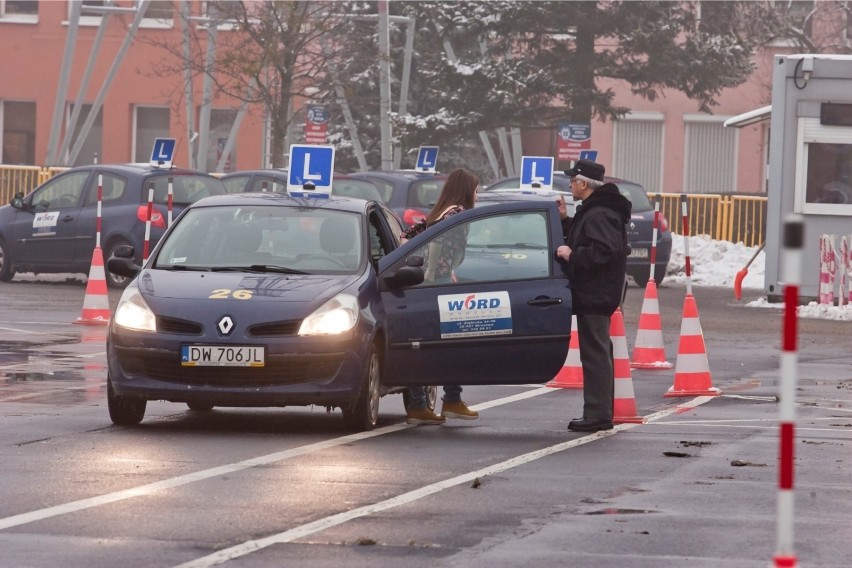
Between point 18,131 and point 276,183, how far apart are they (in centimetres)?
3234

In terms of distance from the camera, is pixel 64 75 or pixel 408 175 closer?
pixel 408 175

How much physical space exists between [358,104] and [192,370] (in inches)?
1633

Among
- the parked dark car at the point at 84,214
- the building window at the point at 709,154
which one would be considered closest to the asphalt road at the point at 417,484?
the parked dark car at the point at 84,214

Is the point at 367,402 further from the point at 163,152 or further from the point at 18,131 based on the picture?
the point at 18,131

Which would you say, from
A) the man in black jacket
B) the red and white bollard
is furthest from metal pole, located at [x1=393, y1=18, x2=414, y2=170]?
the red and white bollard

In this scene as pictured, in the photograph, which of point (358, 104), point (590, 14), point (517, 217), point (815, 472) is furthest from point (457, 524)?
point (358, 104)

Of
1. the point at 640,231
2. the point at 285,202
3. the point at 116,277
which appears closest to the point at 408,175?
the point at 640,231

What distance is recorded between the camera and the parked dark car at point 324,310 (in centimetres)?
1172

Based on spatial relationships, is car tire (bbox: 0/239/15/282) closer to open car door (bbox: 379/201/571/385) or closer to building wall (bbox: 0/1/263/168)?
open car door (bbox: 379/201/571/385)

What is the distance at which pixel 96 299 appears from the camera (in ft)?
69.5

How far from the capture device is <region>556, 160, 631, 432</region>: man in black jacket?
1243cm

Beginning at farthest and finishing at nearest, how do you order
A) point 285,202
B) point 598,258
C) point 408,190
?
point 408,190
point 285,202
point 598,258

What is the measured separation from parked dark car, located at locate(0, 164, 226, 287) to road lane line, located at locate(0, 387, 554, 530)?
578 inches

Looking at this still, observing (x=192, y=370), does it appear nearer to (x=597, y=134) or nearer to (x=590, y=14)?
(x=590, y=14)
